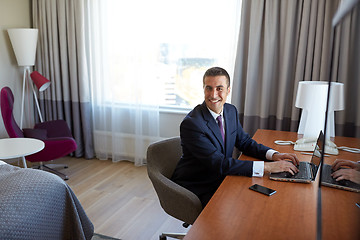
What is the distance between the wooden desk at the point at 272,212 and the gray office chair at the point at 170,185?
0.81 ft

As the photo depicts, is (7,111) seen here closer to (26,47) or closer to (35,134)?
(35,134)

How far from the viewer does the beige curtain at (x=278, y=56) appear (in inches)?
115

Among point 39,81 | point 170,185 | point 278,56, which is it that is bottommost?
point 170,185

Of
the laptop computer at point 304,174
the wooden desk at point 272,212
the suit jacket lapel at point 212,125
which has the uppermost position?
the suit jacket lapel at point 212,125

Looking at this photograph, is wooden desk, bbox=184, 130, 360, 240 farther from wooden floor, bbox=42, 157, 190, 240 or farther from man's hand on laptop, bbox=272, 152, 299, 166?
wooden floor, bbox=42, 157, 190, 240

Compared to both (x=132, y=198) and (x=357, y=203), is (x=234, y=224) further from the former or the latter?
(x=132, y=198)

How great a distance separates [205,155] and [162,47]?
2310 millimetres

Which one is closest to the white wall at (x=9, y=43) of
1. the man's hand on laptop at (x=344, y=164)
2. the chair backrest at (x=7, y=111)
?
the chair backrest at (x=7, y=111)

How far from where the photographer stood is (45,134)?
3766mm

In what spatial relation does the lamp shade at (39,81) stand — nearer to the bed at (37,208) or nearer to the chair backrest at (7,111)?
the chair backrest at (7,111)

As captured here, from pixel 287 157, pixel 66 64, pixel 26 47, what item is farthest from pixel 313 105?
pixel 26 47

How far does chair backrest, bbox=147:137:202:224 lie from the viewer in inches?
68.6

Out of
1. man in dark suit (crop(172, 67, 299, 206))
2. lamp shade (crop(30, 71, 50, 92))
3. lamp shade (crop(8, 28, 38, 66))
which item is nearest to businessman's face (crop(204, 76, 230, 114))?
man in dark suit (crop(172, 67, 299, 206))

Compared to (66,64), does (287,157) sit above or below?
below
